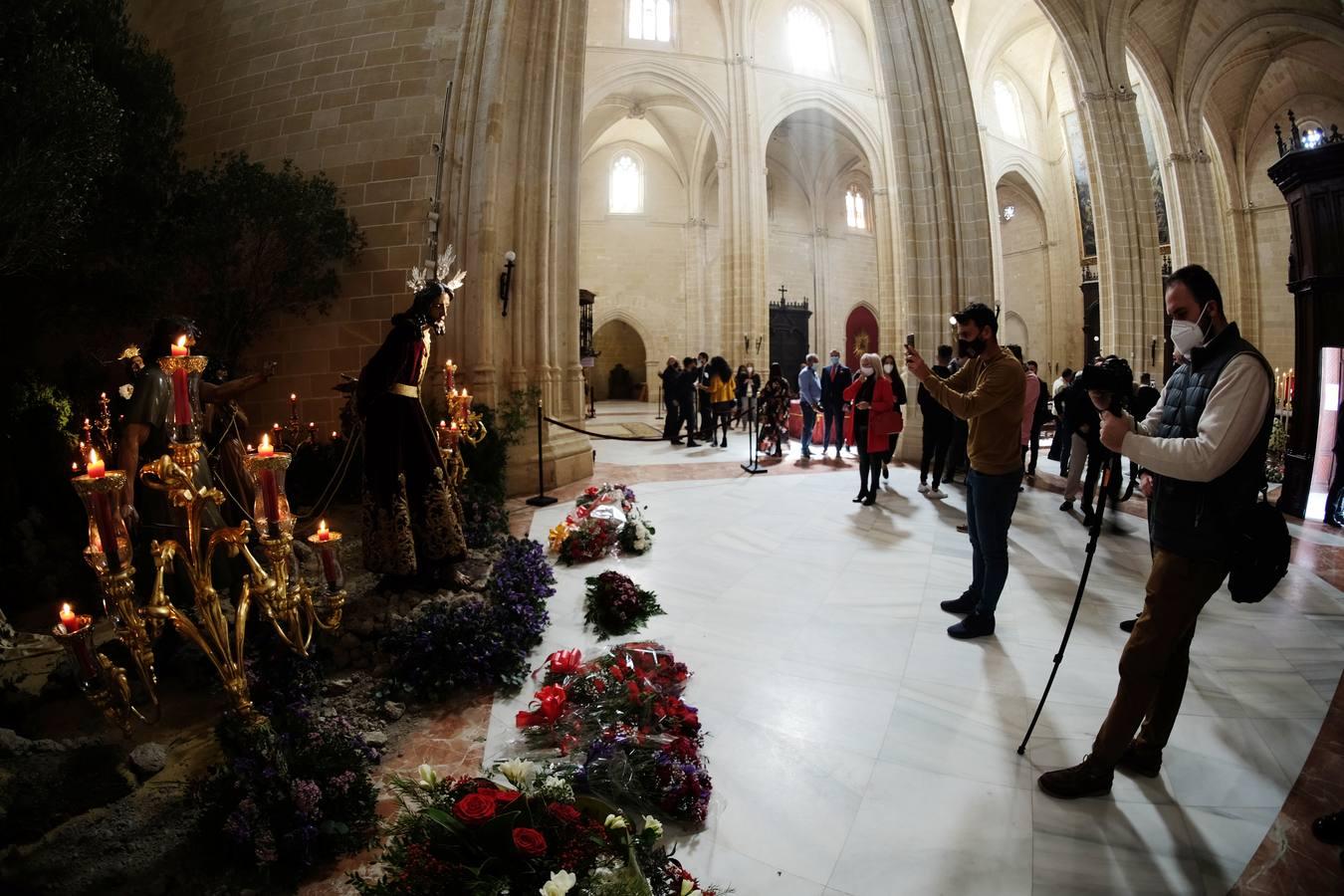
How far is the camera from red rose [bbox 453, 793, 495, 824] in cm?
136

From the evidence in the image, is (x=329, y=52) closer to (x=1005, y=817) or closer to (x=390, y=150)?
(x=390, y=150)

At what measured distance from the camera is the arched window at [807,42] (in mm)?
18734

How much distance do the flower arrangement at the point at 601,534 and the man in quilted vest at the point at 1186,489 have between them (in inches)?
136

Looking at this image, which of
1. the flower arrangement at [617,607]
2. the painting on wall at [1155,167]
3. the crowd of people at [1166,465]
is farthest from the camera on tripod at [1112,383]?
the painting on wall at [1155,167]

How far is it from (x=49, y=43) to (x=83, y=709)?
5.11 m

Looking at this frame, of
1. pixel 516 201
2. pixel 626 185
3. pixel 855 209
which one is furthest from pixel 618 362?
pixel 516 201

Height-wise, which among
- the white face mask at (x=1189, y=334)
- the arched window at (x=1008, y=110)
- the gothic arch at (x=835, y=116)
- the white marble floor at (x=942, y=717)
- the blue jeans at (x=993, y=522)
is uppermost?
the arched window at (x=1008, y=110)

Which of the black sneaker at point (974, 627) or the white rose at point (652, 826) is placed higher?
the white rose at point (652, 826)

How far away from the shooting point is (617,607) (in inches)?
146

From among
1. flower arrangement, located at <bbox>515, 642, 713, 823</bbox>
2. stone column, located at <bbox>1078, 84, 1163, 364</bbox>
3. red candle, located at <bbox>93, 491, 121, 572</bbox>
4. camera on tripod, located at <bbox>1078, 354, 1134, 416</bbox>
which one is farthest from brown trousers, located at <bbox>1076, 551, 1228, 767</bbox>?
stone column, located at <bbox>1078, 84, 1163, 364</bbox>

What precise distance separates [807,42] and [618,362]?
1324 centimetres

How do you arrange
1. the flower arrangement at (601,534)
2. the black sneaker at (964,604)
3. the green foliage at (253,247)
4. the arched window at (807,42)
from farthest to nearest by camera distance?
the arched window at (807,42) < the green foliage at (253,247) < the flower arrangement at (601,534) < the black sneaker at (964,604)

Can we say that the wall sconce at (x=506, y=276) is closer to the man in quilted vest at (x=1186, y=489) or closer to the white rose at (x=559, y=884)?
the man in quilted vest at (x=1186, y=489)

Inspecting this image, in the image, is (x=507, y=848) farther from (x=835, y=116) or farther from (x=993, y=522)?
(x=835, y=116)
